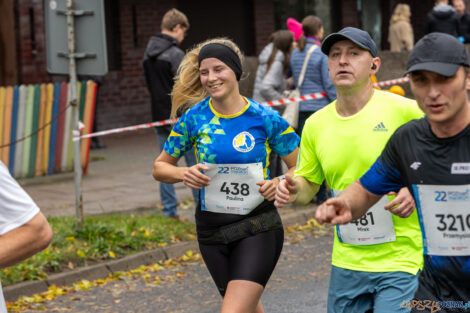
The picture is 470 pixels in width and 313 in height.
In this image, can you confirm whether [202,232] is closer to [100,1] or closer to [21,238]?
[21,238]

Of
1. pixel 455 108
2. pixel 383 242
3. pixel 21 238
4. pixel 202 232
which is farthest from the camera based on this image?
pixel 202 232

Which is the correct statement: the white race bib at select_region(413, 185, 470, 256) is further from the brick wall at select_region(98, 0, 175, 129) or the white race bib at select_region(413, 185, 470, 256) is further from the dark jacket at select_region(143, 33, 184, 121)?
the brick wall at select_region(98, 0, 175, 129)

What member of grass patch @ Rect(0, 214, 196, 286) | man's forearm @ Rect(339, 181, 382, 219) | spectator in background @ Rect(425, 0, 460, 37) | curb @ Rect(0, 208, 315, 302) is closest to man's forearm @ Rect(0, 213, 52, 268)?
man's forearm @ Rect(339, 181, 382, 219)

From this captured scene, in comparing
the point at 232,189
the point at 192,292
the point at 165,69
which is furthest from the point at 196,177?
the point at 165,69

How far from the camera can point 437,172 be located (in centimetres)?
347

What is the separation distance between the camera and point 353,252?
14.6 feet

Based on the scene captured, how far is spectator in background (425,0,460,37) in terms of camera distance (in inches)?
680

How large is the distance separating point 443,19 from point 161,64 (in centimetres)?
896

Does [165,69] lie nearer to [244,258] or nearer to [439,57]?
[244,258]

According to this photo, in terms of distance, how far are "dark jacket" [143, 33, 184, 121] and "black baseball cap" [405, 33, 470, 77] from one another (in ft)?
21.8

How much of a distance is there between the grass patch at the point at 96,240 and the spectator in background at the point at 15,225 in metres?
4.96

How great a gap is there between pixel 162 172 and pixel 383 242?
151 cm

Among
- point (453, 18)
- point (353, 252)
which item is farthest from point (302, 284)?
point (453, 18)

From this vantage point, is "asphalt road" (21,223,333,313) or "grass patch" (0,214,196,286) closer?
"asphalt road" (21,223,333,313)
